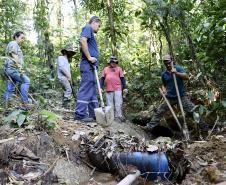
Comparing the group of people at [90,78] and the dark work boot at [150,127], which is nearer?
the group of people at [90,78]

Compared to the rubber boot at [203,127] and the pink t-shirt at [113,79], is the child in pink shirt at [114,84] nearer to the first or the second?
the pink t-shirt at [113,79]

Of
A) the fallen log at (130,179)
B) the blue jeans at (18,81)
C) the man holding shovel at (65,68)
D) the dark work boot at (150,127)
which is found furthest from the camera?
the man holding shovel at (65,68)

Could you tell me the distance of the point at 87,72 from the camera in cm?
685

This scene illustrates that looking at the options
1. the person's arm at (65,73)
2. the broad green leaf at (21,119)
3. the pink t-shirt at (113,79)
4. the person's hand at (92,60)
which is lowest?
the broad green leaf at (21,119)

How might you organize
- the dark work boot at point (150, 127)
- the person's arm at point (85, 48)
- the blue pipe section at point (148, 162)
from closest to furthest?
the blue pipe section at point (148, 162), the person's arm at point (85, 48), the dark work boot at point (150, 127)

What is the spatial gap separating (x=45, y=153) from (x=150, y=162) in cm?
146

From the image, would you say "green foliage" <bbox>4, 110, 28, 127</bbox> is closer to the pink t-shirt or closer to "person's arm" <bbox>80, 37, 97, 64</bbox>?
"person's arm" <bbox>80, 37, 97, 64</bbox>

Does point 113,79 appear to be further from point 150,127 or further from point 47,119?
point 47,119

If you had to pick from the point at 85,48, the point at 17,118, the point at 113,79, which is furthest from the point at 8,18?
the point at 17,118

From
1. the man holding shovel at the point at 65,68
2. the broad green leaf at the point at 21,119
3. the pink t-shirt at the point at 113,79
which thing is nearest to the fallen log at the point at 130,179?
the broad green leaf at the point at 21,119

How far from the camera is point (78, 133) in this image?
5.70m

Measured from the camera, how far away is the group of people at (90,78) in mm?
6781

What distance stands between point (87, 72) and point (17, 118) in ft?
6.34

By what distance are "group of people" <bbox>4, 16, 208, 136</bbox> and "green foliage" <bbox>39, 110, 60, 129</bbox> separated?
95cm
